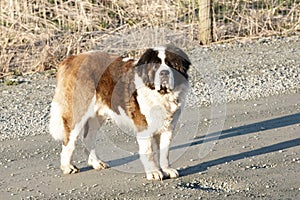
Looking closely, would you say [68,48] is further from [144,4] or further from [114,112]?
[114,112]

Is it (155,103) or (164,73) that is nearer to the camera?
(164,73)

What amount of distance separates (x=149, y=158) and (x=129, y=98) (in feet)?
1.87

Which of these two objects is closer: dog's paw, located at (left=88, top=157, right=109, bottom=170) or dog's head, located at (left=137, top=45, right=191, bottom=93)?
dog's head, located at (left=137, top=45, right=191, bottom=93)

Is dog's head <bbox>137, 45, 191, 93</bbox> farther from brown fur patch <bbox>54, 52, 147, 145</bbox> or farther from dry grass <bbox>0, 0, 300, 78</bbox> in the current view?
dry grass <bbox>0, 0, 300, 78</bbox>

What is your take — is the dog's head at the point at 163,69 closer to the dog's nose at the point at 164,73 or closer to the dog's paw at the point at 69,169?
the dog's nose at the point at 164,73

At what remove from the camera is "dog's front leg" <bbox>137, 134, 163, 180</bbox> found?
23.5 ft

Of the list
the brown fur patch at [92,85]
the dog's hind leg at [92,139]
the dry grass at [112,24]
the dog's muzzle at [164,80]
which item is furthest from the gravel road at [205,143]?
the dog's muzzle at [164,80]

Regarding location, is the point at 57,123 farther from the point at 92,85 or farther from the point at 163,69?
the point at 163,69

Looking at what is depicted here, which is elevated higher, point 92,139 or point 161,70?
point 161,70

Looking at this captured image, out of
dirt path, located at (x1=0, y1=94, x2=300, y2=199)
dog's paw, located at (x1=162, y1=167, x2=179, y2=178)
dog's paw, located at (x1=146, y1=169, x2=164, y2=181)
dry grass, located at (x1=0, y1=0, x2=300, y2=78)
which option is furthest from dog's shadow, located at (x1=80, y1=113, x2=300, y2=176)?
dry grass, located at (x1=0, y1=0, x2=300, y2=78)

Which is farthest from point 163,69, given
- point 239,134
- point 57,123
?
point 239,134

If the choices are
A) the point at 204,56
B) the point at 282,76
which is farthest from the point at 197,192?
the point at 204,56

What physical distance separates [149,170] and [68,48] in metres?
5.35

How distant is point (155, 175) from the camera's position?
7145 millimetres
